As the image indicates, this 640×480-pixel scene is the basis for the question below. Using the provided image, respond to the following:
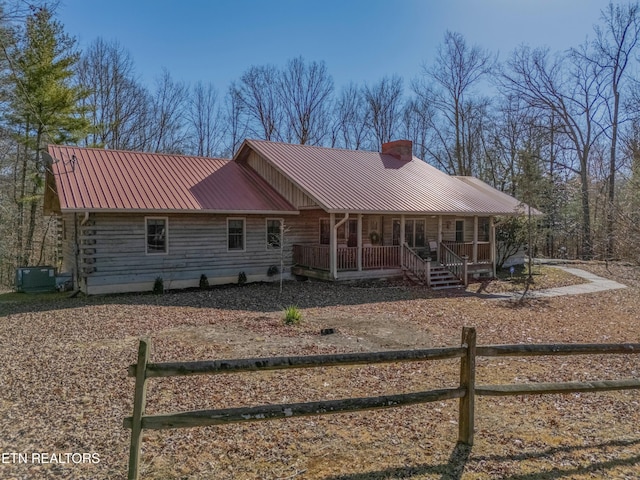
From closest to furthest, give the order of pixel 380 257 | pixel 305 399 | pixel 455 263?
pixel 305 399 → pixel 380 257 → pixel 455 263

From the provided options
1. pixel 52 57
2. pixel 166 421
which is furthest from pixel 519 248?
pixel 52 57

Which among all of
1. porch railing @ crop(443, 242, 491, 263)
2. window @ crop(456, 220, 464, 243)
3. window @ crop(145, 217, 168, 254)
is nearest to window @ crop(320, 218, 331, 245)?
porch railing @ crop(443, 242, 491, 263)

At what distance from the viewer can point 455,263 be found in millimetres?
18031

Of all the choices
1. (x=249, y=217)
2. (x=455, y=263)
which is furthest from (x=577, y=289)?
(x=249, y=217)

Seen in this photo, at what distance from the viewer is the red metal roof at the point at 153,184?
14.1 metres

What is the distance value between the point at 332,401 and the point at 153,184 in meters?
14.1

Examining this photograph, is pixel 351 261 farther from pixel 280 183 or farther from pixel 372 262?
pixel 280 183

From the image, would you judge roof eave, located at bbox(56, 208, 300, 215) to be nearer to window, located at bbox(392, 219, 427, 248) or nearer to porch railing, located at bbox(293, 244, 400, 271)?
porch railing, located at bbox(293, 244, 400, 271)

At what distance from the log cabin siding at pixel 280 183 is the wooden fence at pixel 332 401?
40.7 feet

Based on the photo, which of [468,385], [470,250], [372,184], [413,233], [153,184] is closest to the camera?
[468,385]

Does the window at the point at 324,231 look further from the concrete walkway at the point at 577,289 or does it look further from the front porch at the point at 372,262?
the concrete walkway at the point at 577,289

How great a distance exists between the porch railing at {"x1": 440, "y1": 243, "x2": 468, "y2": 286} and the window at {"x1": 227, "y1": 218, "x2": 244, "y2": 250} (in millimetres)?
8523

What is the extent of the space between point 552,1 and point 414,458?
61.1ft

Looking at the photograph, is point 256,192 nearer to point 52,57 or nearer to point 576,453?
point 52,57
